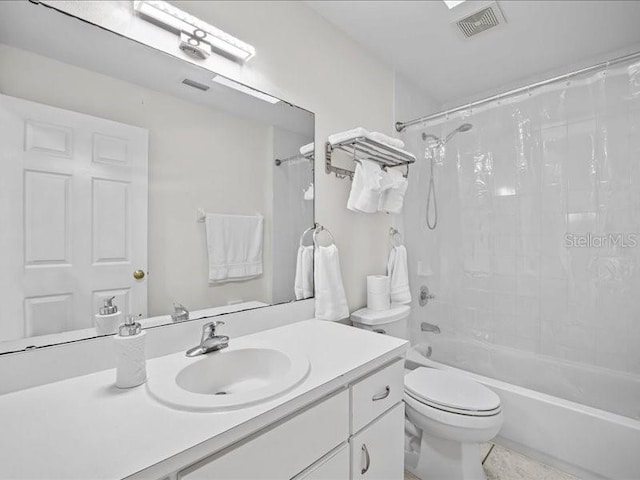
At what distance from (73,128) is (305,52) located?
1.13 meters

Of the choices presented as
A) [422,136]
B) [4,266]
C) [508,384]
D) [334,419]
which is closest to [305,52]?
[422,136]

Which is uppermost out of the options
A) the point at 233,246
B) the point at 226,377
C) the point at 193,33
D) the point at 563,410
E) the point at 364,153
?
the point at 193,33

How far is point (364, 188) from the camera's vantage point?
1.67 metres

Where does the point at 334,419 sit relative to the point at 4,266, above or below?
below

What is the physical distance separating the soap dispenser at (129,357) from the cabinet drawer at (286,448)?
0.33 m

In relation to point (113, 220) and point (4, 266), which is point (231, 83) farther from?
point (4, 266)

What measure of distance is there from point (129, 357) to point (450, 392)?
138 centimetres

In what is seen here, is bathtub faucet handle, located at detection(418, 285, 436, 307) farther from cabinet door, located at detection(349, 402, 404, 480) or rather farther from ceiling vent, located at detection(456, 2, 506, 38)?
ceiling vent, located at detection(456, 2, 506, 38)

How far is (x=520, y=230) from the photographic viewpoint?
1818 mm

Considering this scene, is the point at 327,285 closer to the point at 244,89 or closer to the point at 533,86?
the point at 244,89

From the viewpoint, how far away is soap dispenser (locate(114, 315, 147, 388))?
31.2 inches

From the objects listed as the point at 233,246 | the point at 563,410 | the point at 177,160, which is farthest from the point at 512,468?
the point at 177,160

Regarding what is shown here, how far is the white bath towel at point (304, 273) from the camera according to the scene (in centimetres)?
152

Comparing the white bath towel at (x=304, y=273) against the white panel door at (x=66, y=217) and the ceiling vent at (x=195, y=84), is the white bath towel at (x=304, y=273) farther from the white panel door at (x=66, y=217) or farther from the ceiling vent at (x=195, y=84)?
the ceiling vent at (x=195, y=84)
